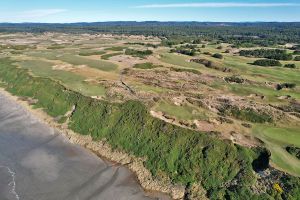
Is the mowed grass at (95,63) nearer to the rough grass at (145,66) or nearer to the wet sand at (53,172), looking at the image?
the rough grass at (145,66)

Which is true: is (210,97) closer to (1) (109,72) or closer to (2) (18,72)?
(1) (109,72)

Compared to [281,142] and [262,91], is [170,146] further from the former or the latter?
[262,91]

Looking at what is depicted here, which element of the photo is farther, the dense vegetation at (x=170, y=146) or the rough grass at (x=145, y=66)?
the rough grass at (x=145, y=66)

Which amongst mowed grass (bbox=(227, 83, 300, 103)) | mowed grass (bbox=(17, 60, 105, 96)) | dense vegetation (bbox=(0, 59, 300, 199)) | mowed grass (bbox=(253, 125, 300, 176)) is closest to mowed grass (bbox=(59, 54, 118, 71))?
mowed grass (bbox=(17, 60, 105, 96))

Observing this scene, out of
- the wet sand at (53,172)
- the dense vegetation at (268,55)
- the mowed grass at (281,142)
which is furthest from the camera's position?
the dense vegetation at (268,55)

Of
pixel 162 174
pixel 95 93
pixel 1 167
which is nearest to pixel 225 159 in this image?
pixel 162 174

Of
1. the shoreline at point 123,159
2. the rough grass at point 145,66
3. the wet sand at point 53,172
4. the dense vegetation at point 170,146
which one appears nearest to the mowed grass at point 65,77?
the dense vegetation at point 170,146
